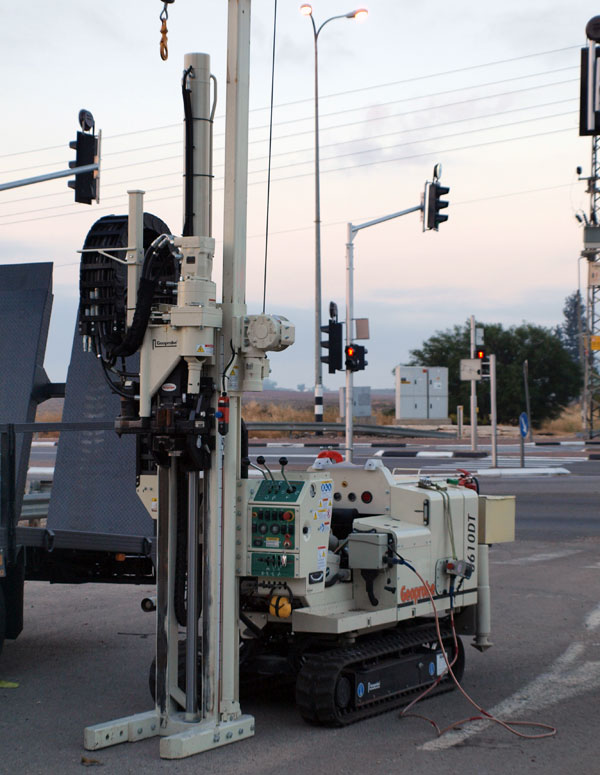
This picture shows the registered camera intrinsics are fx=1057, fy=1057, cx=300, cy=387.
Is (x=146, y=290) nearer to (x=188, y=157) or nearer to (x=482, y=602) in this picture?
(x=188, y=157)

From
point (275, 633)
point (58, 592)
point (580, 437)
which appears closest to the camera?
point (275, 633)

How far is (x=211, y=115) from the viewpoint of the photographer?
7402mm

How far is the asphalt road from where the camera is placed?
647 cm

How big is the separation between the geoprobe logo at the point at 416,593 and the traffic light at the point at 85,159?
468 inches

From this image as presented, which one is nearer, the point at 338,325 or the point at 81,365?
the point at 81,365

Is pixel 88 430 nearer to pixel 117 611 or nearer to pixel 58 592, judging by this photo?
pixel 117 611

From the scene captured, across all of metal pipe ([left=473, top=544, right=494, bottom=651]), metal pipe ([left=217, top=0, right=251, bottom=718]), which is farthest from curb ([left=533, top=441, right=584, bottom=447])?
metal pipe ([left=217, top=0, right=251, bottom=718])

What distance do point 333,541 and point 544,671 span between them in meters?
2.34

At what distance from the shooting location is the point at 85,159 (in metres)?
17.7

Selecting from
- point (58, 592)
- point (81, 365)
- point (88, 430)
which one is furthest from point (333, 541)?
point (58, 592)

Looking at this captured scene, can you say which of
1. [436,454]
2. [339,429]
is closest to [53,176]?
[436,454]

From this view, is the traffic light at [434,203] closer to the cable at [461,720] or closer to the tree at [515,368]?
the cable at [461,720]

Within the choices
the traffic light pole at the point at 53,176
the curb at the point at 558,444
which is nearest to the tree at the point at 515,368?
the curb at the point at 558,444

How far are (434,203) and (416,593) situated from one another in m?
15.9
